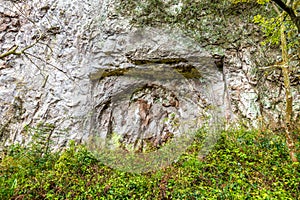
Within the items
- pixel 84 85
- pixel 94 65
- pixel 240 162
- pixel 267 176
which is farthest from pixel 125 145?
pixel 267 176

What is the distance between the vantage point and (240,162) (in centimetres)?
355

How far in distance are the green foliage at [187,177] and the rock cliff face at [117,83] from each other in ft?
3.64

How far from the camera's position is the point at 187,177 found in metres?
3.44

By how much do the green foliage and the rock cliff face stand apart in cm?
111

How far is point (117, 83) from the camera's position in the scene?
219 inches

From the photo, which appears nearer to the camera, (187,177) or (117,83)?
(187,177)

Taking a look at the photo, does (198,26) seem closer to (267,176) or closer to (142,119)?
(142,119)

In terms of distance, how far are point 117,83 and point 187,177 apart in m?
3.16

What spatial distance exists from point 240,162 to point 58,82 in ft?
16.0

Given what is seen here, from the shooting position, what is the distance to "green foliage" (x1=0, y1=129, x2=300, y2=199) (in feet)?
10.0

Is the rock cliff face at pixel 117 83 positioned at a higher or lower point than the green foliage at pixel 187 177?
higher

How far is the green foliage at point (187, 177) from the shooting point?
120 inches

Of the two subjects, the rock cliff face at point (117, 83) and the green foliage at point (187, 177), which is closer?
the green foliage at point (187, 177)

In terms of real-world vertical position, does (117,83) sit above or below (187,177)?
above
